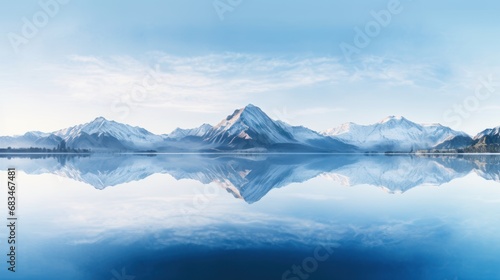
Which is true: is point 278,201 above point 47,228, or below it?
above

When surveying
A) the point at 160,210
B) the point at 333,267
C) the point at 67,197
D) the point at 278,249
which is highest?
the point at 67,197

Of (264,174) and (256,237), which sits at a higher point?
(264,174)

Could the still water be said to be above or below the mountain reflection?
below

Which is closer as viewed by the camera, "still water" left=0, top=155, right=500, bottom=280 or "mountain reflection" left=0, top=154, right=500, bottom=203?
"still water" left=0, top=155, right=500, bottom=280

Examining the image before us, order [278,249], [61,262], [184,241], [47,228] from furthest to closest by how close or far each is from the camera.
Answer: [47,228], [184,241], [278,249], [61,262]

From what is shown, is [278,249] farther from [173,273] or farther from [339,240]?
[173,273]

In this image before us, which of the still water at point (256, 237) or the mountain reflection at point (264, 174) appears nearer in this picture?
the still water at point (256, 237)

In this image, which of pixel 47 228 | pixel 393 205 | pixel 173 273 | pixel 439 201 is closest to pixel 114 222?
pixel 47 228

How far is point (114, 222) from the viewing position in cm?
2609

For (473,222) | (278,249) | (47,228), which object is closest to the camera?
(278,249)

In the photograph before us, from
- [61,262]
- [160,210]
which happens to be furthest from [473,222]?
[61,262]

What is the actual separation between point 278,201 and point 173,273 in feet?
65.4

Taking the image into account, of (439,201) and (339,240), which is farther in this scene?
(439,201)

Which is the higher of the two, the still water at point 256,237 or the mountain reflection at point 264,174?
the mountain reflection at point 264,174
